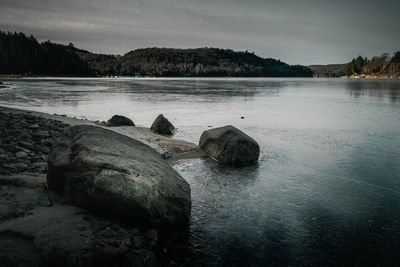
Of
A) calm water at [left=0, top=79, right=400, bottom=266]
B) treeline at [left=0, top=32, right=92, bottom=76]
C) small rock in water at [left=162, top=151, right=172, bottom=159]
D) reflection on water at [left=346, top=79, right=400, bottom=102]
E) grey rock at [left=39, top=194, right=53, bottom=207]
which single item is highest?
treeline at [left=0, top=32, right=92, bottom=76]

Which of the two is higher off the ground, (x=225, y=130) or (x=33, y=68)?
(x=33, y=68)

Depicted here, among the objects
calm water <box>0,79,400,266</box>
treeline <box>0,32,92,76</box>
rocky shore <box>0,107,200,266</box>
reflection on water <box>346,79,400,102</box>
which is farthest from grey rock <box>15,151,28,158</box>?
treeline <box>0,32,92,76</box>

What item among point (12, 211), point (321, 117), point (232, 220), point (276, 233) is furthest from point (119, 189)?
point (321, 117)

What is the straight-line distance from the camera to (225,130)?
12.1 metres

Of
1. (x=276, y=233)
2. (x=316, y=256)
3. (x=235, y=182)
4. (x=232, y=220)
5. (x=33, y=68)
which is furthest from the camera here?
(x=33, y=68)

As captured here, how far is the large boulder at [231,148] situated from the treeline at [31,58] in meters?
161

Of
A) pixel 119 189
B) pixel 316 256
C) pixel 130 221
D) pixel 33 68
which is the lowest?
pixel 316 256

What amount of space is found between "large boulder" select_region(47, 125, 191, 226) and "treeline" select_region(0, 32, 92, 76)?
16298cm

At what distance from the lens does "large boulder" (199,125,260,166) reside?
11023 millimetres

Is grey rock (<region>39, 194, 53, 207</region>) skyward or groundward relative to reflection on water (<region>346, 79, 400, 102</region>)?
groundward

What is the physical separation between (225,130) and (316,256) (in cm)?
710

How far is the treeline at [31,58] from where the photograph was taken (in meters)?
142

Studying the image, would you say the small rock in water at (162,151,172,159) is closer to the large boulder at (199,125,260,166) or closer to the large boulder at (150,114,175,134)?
the large boulder at (199,125,260,166)

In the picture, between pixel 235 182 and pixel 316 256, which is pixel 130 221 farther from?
pixel 235 182
